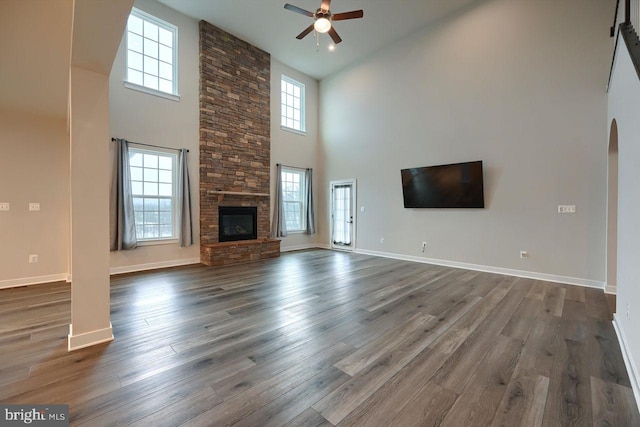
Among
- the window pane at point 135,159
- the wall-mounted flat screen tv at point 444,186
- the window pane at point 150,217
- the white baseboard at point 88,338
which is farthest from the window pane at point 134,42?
the wall-mounted flat screen tv at point 444,186

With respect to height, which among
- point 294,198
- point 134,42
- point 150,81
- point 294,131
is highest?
point 134,42

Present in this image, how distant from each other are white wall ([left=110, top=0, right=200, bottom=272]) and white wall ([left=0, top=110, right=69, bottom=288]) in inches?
30.5

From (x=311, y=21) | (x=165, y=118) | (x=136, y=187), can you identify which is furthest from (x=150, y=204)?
(x=311, y=21)

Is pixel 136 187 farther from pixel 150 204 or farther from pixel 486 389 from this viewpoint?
pixel 486 389

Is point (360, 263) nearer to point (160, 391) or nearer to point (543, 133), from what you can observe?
point (543, 133)

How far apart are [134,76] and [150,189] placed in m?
2.16

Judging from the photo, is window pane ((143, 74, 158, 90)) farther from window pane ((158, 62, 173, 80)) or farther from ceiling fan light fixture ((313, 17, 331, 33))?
ceiling fan light fixture ((313, 17, 331, 33))

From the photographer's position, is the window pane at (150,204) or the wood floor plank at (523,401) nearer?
the wood floor plank at (523,401)

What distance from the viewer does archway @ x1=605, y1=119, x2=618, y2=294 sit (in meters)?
3.74

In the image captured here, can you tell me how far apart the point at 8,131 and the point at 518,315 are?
7.22 m

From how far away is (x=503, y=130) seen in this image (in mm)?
4816

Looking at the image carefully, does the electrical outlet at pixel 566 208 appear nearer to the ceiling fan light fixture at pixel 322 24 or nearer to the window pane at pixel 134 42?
the ceiling fan light fixture at pixel 322 24

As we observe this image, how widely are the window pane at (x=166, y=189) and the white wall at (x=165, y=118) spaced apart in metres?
0.42

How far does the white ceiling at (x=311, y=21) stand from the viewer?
5.21m
